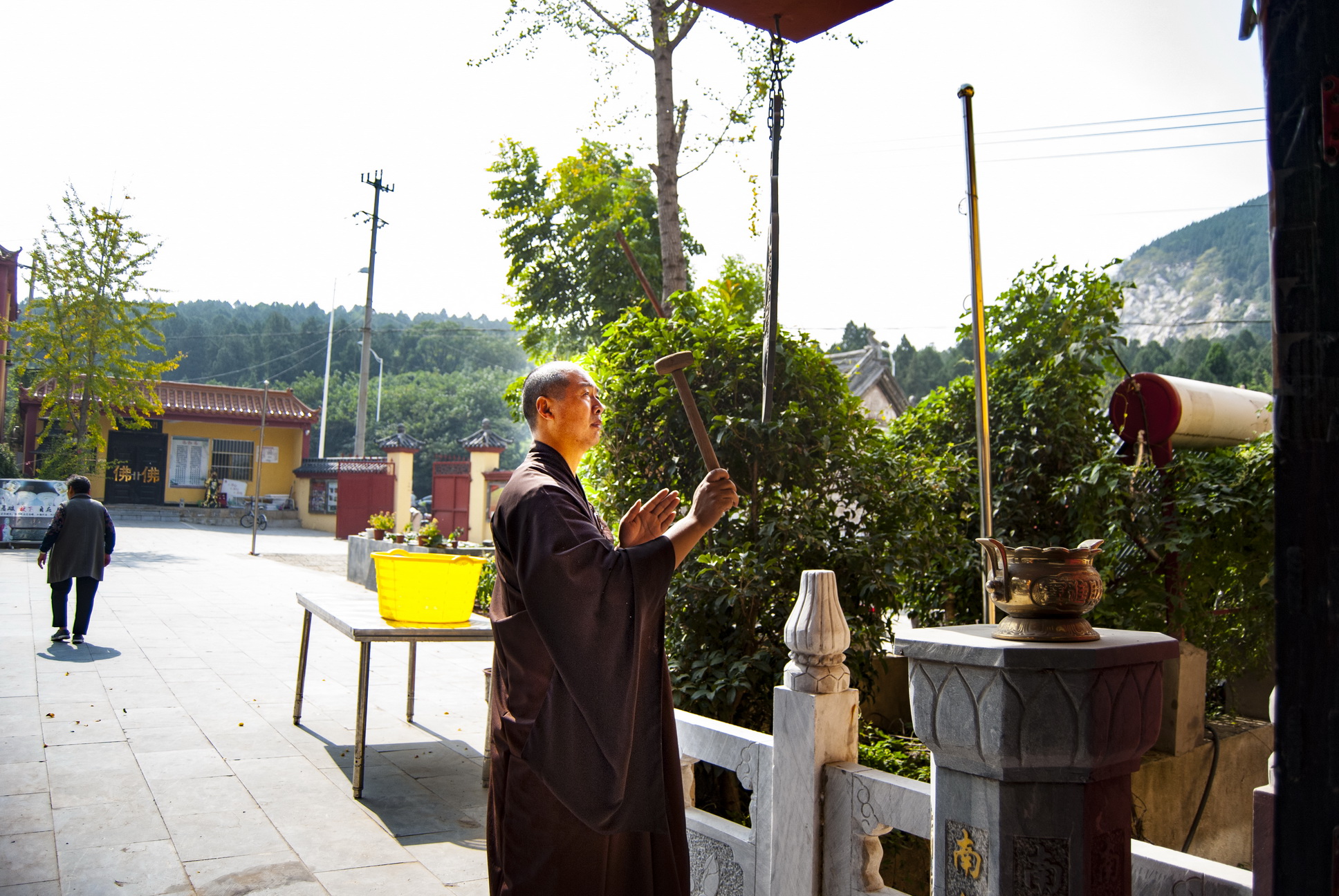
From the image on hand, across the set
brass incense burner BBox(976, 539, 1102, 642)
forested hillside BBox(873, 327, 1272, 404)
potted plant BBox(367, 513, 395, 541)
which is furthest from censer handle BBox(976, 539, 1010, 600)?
forested hillside BBox(873, 327, 1272, 404)

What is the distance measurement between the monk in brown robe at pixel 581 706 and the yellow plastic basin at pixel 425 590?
2.15 m

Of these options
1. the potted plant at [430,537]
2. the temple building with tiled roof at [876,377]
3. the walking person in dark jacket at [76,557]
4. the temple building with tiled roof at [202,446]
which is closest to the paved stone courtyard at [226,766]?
the walking person in dark jacket at [76,557]

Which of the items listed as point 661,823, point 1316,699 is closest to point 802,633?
point 661,823

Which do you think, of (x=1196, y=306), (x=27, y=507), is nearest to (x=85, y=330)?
(x=27, y=507)

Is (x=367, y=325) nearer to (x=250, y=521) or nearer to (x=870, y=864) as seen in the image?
(x=250, y=521)

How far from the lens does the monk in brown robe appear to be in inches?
86.1

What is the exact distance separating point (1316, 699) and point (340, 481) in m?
25.8

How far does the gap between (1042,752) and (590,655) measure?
39.2 inches

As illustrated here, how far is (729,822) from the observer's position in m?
3.08

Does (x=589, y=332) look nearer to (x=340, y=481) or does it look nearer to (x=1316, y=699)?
(x=340, y=481)

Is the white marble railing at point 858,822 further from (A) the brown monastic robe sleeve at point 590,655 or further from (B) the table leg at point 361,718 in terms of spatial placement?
(B) the table leg at point 361,718

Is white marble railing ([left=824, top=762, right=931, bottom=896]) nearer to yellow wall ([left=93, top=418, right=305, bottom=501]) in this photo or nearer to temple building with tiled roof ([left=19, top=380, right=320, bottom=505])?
yellow wall ([left=93, top=418, right=305, bottom=501])

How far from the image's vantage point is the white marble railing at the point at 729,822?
2.88 m

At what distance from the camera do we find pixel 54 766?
4578mm
